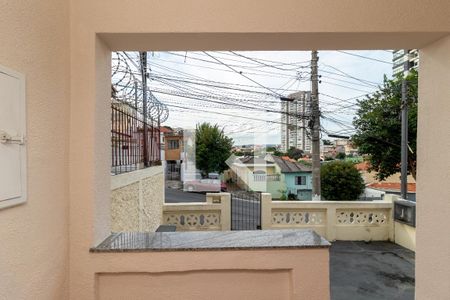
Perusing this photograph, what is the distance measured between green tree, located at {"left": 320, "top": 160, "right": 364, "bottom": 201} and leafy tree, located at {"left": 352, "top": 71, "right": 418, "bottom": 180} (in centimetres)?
98

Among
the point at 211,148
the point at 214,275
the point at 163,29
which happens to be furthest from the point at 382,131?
the point at 211,148

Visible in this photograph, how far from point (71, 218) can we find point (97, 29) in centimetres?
92

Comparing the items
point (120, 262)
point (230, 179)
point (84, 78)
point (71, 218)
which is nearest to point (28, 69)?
point (84, 78)

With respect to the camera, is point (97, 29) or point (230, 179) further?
point (230, 179)

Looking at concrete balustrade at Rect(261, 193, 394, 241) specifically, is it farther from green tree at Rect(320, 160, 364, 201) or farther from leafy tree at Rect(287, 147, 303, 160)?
leafy tree at Rect(287, 147, 303, 160)

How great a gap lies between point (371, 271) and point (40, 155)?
13.8 ft

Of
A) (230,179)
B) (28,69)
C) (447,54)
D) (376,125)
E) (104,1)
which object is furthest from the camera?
(230,179)

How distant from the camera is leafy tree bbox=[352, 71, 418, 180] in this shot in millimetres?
6297

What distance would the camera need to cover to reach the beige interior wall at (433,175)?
1.35 m

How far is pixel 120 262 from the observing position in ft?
4.13

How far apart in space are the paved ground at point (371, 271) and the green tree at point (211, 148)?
756 cm

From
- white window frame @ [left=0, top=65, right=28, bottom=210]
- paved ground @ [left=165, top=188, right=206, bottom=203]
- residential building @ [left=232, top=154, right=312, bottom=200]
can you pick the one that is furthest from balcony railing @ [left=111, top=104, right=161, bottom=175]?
paved ground @ [left=165, top=188, right=206, bottom=203]

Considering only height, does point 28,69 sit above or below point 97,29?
below

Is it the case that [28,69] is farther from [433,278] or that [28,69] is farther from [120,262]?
[433,278]
